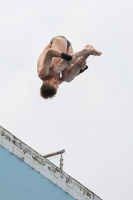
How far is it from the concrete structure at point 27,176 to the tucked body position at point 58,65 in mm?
1113

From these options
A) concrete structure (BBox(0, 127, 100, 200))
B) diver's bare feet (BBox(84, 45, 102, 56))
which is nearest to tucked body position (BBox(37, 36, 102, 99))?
diver's bare feet (BBox(84, 45, 102, 56))

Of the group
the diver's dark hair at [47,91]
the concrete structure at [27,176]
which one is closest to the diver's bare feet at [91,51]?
the diver's dark hair at [47,91]

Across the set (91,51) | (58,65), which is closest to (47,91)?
(58,65)

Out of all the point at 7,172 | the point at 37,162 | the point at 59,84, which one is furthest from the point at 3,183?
the point at 59,84

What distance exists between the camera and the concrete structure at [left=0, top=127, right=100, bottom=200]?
5180 millimetres

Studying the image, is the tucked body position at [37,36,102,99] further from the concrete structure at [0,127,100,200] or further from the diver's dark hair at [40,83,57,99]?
the concrete structure at [0,127,100,200]

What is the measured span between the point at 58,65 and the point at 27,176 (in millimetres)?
1858

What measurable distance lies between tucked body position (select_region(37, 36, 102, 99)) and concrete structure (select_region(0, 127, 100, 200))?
1.11m

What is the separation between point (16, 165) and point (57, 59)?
2075mm

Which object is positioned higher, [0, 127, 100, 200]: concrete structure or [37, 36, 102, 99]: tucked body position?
[37, 36, 102, 99]: tucked body position

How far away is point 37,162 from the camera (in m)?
5.41

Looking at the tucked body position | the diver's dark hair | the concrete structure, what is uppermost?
the tucked body position

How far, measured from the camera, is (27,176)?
5.30 m

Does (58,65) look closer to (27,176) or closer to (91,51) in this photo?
(91,51)
